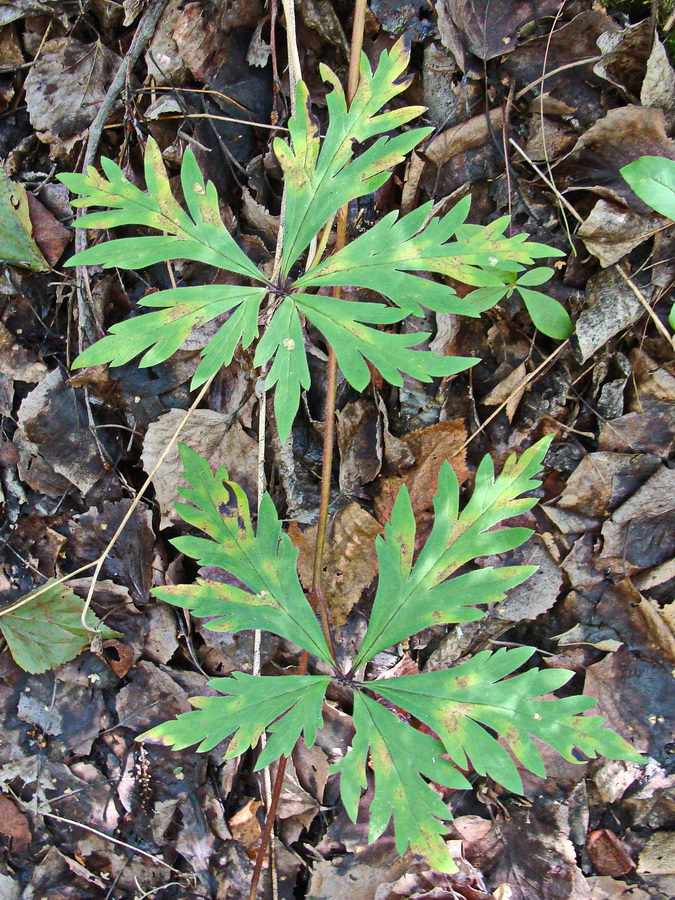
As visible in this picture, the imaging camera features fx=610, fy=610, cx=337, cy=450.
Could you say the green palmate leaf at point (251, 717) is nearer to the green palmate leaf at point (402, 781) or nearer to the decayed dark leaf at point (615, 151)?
the green palmate leaf at point (402, 781)

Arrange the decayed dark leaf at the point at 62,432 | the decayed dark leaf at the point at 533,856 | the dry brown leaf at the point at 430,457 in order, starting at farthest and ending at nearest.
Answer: the decayed dark leaf at the point at 62,432
the dry brown leaf at the point at 430,457
the decayed dark leaf at the point at 533,856

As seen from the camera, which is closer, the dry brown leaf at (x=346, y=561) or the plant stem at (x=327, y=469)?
the plant stem at (x=327, y=469)

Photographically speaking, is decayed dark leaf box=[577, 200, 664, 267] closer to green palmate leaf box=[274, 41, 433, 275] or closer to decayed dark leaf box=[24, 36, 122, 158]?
green palmate leaf box=[274, 41, 433, 275]

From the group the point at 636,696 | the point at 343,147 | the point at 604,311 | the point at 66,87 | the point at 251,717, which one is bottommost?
the point at 636,696

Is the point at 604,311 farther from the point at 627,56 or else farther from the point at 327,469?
the point at 327,469

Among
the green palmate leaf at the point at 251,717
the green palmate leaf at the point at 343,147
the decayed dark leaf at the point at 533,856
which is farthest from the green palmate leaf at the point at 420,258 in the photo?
the decayed dark leaf at the point at 533,856

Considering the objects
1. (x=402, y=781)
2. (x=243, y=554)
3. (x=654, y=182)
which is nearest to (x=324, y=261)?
(x=243, y=554)
